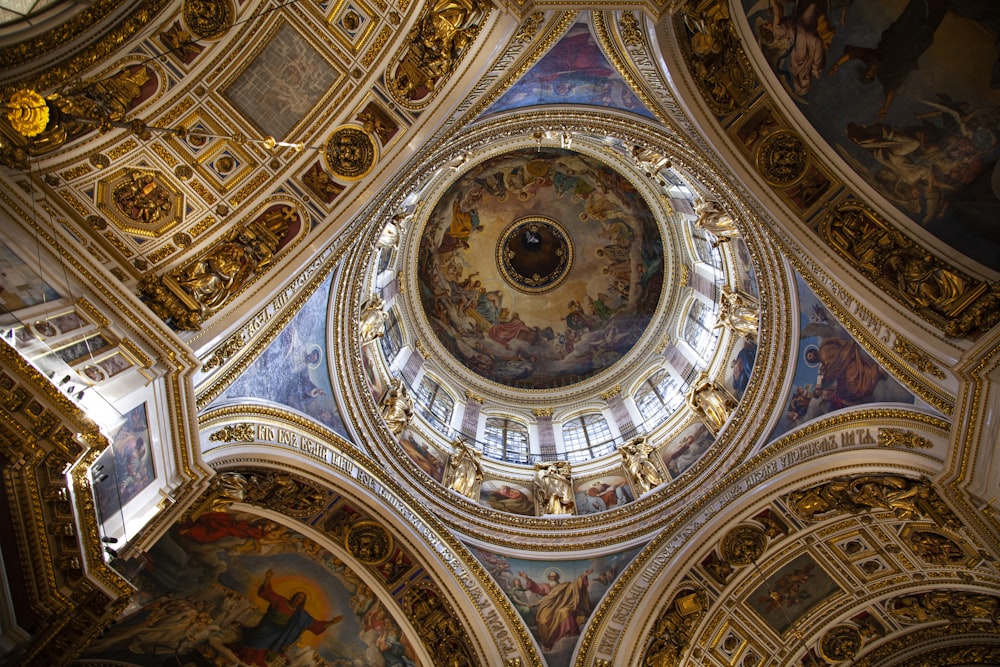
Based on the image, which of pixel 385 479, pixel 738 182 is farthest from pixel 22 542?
pixel 738 182

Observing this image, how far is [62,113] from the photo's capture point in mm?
8336

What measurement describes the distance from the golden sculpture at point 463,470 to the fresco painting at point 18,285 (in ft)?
35.2

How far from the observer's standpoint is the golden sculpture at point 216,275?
931 cm

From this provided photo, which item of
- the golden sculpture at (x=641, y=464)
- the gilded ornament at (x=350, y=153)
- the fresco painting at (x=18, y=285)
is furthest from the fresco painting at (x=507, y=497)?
the fresco painting at (x=18, y=285)

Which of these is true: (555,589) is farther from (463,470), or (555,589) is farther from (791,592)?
(791,592)

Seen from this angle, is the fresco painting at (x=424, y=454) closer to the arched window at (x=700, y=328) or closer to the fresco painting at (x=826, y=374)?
the arched window at (x=700, y=328)

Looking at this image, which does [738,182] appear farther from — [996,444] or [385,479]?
[385,479]

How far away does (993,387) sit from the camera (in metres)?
8.62

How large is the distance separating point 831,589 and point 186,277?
47.7 ft

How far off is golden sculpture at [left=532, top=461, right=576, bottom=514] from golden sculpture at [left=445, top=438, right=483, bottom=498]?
1730 mm

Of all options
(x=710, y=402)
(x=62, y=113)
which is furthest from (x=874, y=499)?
(x=62, y=113)

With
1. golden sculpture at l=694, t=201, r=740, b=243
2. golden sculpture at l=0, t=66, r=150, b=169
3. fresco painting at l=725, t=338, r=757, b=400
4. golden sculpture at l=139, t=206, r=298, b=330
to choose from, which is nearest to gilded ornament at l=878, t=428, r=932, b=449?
fresco painting at l=725, t=338, r=757, b=400

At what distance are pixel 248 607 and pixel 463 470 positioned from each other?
6353 millimetres

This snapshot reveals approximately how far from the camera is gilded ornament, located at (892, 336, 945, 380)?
979cm
